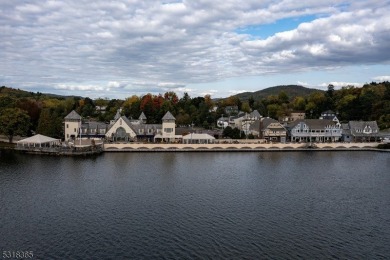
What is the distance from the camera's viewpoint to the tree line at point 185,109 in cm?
6831

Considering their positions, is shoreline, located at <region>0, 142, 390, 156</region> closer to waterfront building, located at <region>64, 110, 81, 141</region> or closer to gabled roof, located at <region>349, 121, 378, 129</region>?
gabled roof, located at <region>349, 121, 378, 129</region>

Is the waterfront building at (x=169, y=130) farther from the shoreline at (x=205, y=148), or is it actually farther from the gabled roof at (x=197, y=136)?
the shoreline at (x=205, y=148)

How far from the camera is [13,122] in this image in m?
65.9

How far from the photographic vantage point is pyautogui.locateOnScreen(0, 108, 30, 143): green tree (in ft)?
216

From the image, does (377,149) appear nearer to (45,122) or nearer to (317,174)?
(317,174)

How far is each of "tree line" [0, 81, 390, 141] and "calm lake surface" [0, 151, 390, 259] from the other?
2196 centimetres

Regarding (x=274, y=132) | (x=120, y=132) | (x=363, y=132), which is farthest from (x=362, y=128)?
(x=120, y=132)

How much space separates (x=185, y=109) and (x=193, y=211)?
3266 inches

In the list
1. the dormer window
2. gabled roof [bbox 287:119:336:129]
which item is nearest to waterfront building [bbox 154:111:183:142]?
gabled roof [bbox 287:119:336:129]

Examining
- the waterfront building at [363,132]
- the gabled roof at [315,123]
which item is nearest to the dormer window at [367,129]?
the waterfront building at [363,132]

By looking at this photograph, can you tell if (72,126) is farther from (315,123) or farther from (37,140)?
(315,123)

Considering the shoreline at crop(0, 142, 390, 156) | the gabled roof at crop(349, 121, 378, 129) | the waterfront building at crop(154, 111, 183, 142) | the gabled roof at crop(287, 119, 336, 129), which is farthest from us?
the gabled roof at crop(287, 119, 336, 129)

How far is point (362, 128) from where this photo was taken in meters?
80.7

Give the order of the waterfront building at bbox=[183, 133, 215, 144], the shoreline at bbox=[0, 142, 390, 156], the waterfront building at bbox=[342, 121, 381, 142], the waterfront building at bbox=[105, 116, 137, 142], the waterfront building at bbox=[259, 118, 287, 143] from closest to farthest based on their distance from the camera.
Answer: the shoreline at bbox=[0, 142, 390, 156], the waterfront building at bbox=[183, 133, 215, 144], the waterfront building at bbox=[105, 116, 137, 142], the waterfront building at bbox=[342, 121, 381, 142], the waterfront building at bbox=[259, 118, 287, 143]
